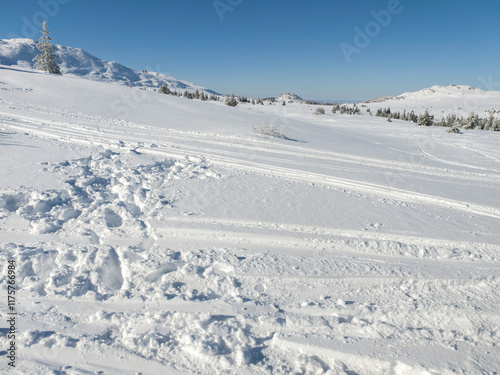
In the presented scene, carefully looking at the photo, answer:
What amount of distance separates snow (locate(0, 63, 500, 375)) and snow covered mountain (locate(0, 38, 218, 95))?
38621mm

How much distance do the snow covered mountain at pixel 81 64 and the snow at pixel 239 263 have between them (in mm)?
38621

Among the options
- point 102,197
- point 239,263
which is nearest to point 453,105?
point 239,263

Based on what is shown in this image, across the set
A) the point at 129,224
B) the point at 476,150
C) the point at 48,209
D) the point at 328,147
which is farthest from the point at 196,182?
the point at 476,150

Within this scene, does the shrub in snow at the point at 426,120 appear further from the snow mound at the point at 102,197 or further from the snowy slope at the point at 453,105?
the snow mound at the point at 102,197

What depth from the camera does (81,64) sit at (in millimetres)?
46688

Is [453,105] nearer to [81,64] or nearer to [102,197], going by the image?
[102,197]

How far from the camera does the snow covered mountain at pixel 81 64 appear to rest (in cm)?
4025

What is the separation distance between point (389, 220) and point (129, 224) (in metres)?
3.65

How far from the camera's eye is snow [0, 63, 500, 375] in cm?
225

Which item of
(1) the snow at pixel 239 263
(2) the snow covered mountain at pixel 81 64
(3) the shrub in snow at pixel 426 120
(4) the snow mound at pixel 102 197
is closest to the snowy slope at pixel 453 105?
(3) the shrub in snow at pixel 426 120

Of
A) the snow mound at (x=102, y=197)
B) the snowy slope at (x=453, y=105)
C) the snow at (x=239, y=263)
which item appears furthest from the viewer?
the snowy slope at (x=453, y=105)

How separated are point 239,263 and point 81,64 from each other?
182ft

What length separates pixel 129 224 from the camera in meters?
3.81

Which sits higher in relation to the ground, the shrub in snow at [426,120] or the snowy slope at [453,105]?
the snowy slope at [453,105]
